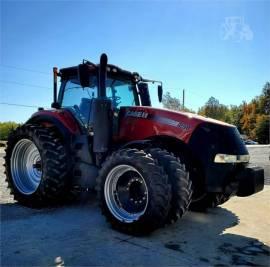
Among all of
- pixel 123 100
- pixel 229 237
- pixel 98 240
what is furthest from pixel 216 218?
pixel 123 100

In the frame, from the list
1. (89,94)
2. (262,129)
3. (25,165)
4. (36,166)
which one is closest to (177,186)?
(89,94)

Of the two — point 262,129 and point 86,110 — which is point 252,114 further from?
point 86,110

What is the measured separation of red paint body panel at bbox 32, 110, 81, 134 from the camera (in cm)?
583

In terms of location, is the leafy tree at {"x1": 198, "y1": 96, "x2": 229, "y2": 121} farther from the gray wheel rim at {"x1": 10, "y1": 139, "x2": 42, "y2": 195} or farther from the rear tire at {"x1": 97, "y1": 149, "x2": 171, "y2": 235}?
the rear tire at {"x1": 97, "y1": 149, "x2": 171, "y2": 235}

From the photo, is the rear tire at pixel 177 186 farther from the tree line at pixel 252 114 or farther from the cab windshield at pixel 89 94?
the tree line at pixel 252 114

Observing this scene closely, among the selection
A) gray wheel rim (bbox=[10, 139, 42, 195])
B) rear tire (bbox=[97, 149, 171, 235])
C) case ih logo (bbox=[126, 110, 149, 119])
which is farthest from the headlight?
gray wheel rim (bbox=[10, 139, 42, 195])

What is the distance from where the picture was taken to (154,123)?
5.00 metres

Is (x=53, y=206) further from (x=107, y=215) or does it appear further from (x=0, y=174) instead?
(x=0, y=174)

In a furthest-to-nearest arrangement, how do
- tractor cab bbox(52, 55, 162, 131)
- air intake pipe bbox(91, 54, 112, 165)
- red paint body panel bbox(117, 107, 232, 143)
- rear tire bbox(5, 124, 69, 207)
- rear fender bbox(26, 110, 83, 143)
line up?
rear fender bbox(26, 110, 83, 143), tractor cab bbox(52, 55, 162, 131), rear tire bbox(5, 124, 69, 207), air intake pipe bbox(91, 54, 112, 165), red paint body panel bbox(117, 107, 232, 143)

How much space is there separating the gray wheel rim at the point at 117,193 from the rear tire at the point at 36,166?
1158 millimetres

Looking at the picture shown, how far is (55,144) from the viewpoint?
5617 mm

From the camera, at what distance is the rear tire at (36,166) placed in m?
5.45

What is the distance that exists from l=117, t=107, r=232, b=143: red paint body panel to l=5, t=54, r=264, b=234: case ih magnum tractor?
15 millimetres

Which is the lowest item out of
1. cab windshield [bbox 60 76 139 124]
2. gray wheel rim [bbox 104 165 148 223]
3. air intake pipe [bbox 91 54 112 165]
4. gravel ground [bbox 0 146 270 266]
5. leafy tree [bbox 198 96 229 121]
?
gravel ground [bbox 0 146 270 266]
